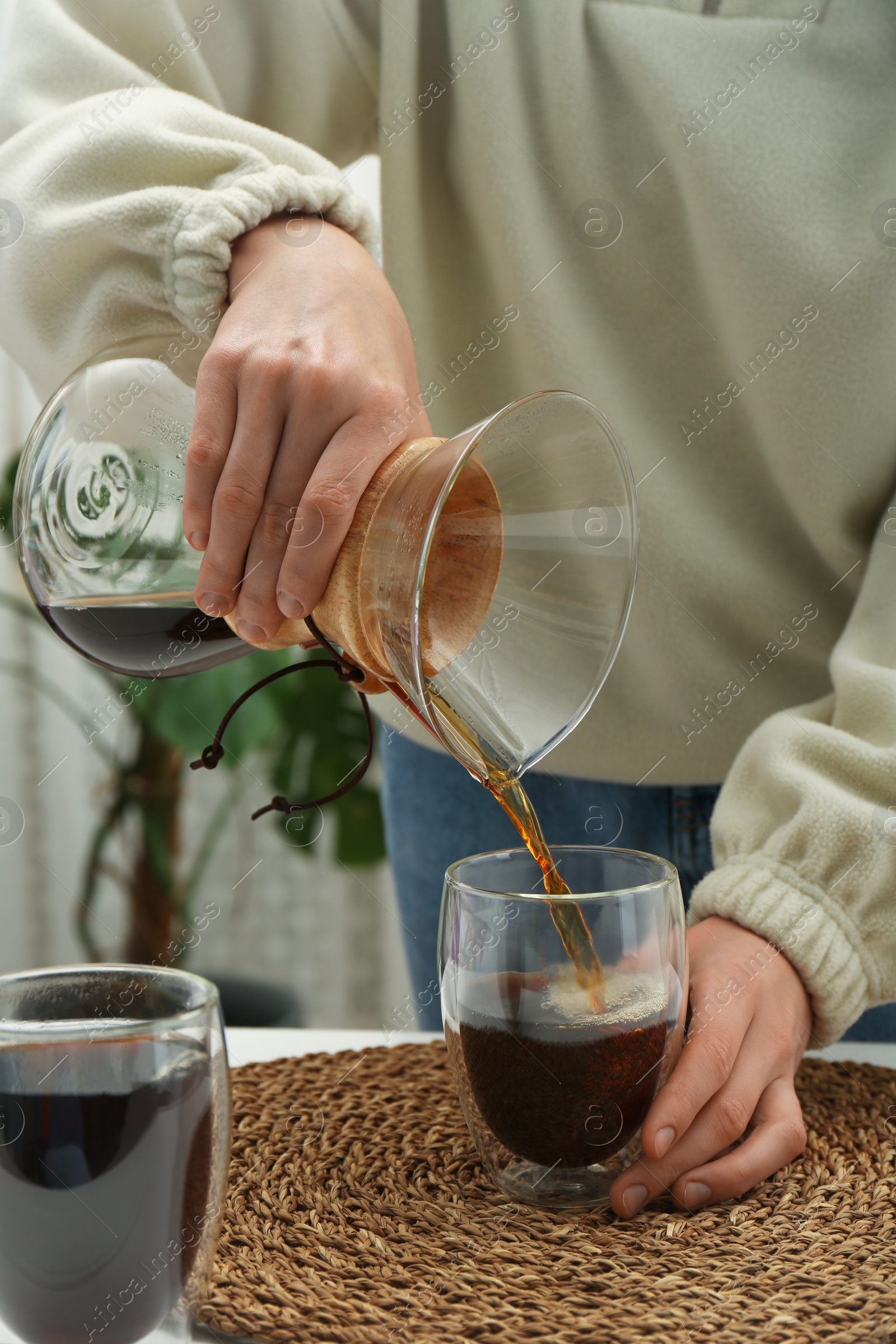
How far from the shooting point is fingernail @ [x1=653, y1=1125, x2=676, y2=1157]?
579mm

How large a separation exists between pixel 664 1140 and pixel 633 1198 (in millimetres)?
32

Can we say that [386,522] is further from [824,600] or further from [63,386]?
[824,600]

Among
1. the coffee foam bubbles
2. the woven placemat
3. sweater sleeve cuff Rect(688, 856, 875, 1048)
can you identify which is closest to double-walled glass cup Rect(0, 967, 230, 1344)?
the woven placemat

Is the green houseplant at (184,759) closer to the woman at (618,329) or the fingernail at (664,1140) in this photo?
the woman at (618,329)

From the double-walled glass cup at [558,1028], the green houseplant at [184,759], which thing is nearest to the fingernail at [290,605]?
the double-walled glass cup at [558,1028]

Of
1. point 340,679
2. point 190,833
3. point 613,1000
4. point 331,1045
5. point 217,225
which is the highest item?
point 217,225

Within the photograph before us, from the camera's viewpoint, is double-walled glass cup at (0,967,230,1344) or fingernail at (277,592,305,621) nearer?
double-walled glass cup at (0,967,230,1344)

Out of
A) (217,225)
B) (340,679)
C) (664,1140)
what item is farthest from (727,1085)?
(217,225)

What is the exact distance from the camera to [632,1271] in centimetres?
52

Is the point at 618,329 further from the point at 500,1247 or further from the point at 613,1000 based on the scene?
the point at 500,1247

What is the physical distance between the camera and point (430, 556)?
541 mm

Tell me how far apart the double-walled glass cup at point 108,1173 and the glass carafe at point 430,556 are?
19cm

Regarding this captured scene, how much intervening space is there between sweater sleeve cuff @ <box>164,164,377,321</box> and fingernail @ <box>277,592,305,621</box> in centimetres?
20

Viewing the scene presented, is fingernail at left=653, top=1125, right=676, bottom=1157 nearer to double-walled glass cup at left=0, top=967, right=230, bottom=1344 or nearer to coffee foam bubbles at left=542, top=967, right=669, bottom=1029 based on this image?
coffee foam bubbles at left=542, top=967, right=669, bottom=1029
